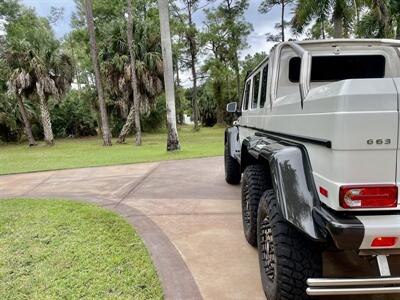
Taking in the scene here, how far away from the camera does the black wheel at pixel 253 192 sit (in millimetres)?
3246

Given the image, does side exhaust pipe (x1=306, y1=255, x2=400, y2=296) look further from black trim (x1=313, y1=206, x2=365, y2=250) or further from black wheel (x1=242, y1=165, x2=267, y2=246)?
black wheel (x1=242, y1=165, x2=267, y2=246)

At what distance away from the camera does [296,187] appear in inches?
83.0

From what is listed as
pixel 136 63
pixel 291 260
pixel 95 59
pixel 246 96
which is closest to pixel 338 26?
pixel 246 96

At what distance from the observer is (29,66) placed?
1912 cm

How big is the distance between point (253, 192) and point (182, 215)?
1776 millimetres

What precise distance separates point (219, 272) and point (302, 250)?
1.13 metres

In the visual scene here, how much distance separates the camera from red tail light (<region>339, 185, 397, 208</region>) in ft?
5.79

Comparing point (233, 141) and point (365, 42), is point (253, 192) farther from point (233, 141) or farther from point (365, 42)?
point (233, 141)

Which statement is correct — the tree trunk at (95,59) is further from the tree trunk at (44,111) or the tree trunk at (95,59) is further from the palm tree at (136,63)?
the tree trunk at (44,111)

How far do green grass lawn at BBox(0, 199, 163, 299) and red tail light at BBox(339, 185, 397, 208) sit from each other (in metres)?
1.67

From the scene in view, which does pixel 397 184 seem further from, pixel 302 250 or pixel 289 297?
pixel 289 297

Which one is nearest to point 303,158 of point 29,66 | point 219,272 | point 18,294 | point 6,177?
point 219,272

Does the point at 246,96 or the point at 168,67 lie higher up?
the point at 168,67

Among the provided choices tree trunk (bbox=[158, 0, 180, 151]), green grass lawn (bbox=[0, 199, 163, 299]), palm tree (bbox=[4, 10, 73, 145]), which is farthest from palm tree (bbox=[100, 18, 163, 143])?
green grass lawn (bbox=[0, 199, 163, 299])
